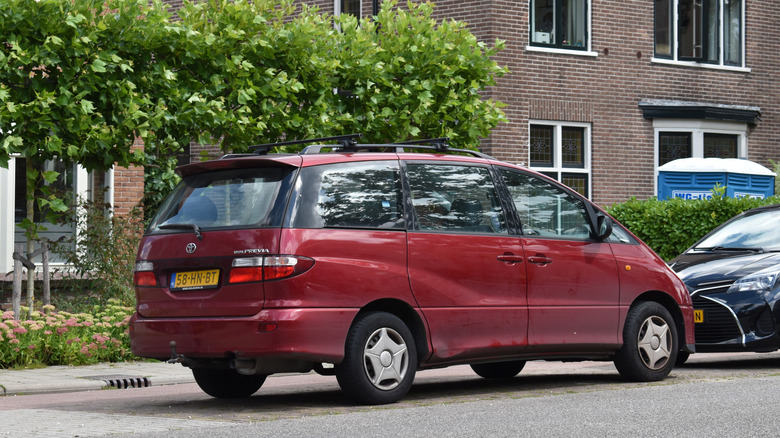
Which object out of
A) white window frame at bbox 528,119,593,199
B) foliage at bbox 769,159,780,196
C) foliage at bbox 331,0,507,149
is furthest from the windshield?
foliage at bbox 769,159,780,196

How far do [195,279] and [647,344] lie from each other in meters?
4.02

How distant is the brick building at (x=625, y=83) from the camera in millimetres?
21297

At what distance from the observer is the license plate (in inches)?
323

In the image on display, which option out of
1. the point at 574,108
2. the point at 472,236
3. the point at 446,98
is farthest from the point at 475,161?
the point at 574,108

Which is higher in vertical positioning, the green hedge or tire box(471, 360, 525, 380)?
the green hedge

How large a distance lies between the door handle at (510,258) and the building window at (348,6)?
14.5 m

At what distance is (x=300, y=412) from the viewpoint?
825 cm

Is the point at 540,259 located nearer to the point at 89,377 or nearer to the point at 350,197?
the point at 350,197

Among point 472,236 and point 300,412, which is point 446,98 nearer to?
point 472,236

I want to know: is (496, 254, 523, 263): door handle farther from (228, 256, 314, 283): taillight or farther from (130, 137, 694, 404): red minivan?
(228, 256, 314, 283): taillight

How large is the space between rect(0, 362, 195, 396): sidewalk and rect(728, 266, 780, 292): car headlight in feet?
17.3

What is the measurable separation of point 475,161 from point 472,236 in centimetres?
70

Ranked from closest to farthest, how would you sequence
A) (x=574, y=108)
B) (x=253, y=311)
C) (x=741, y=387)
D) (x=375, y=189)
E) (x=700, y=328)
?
(x=253, y=311) < (x=375, y=189) < (x=741, y=387) < (x=700, y=328) < (x=574, y=108)

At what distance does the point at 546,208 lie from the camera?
9797 mm
